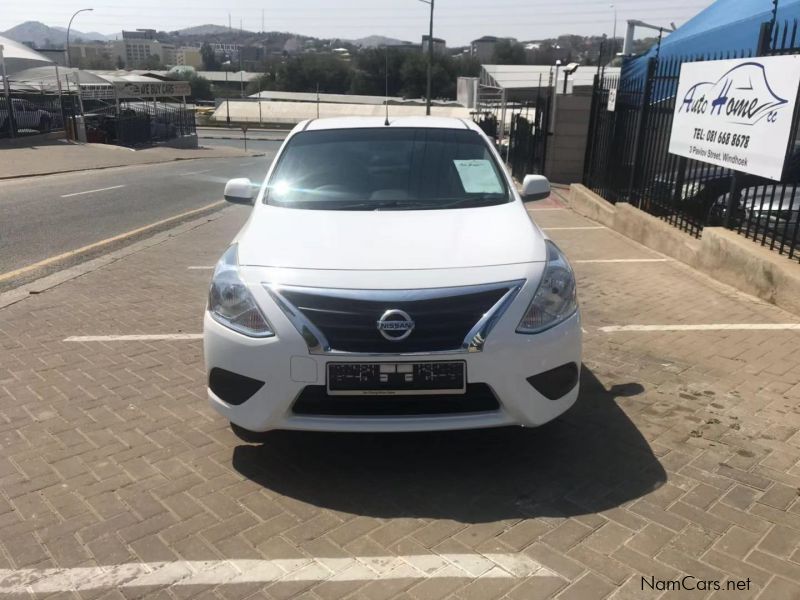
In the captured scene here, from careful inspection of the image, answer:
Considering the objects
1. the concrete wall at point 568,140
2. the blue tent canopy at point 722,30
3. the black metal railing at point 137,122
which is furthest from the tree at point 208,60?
the blue tent canopy at point 722,30

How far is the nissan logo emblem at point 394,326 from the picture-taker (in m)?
A: 3.06

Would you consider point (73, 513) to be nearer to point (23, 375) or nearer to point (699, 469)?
point (23, 375)

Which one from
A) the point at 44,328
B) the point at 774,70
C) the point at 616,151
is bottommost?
the point at 44,328

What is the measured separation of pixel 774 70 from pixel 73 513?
21.6ft

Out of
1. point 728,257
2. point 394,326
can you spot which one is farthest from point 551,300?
point 728,257

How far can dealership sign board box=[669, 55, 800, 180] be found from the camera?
20.2 ft

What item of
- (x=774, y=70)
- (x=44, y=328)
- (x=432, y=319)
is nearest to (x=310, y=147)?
(x=432, y=319)

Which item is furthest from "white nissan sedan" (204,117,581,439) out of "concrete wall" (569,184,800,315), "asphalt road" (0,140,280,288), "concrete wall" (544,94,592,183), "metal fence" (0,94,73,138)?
"metal fence" (0,94,73,138)

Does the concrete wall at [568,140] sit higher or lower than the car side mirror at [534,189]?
lower

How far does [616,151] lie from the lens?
1104cm

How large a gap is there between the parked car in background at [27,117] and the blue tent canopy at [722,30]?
27.9 m

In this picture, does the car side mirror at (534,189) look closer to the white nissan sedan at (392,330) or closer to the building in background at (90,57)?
the white nissan sedan at (392,330)

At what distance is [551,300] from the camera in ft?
10.9

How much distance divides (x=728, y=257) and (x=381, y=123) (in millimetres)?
3855
